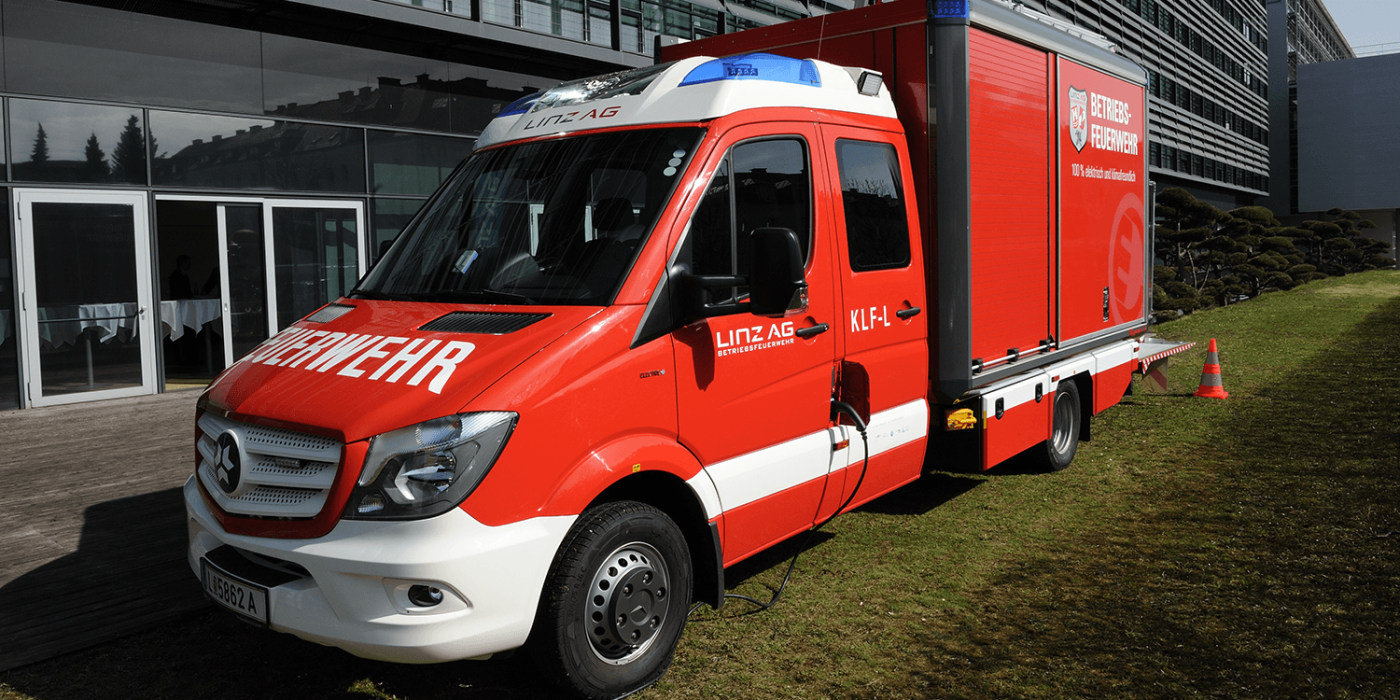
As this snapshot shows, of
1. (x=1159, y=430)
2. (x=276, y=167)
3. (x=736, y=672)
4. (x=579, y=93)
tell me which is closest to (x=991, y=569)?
(x=736, y=672)

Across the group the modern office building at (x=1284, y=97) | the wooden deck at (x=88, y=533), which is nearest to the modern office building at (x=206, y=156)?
the wooden deck at (x=88, y=533)

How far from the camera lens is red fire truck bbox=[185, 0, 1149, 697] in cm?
323

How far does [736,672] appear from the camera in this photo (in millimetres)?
3994

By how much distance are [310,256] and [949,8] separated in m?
10.8

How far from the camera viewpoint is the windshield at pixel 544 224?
12.9 feet

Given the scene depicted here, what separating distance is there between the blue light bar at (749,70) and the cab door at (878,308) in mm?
306

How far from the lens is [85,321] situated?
1169cm

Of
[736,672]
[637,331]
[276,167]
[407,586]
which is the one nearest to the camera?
[407,586]

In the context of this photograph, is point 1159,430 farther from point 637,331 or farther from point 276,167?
point 276,167

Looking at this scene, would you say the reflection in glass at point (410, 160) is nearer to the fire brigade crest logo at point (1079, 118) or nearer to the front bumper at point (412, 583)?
the fire brigade crest logo at point (1079, 118)

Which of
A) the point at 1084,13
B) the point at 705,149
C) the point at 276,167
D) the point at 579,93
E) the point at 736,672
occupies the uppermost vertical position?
the point at 1084,13

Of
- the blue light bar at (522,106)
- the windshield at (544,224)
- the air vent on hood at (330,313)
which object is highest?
the blue light bar at (522,106)

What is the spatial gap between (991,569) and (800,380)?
65.2 inches

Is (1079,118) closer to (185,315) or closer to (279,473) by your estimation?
(279,473)
